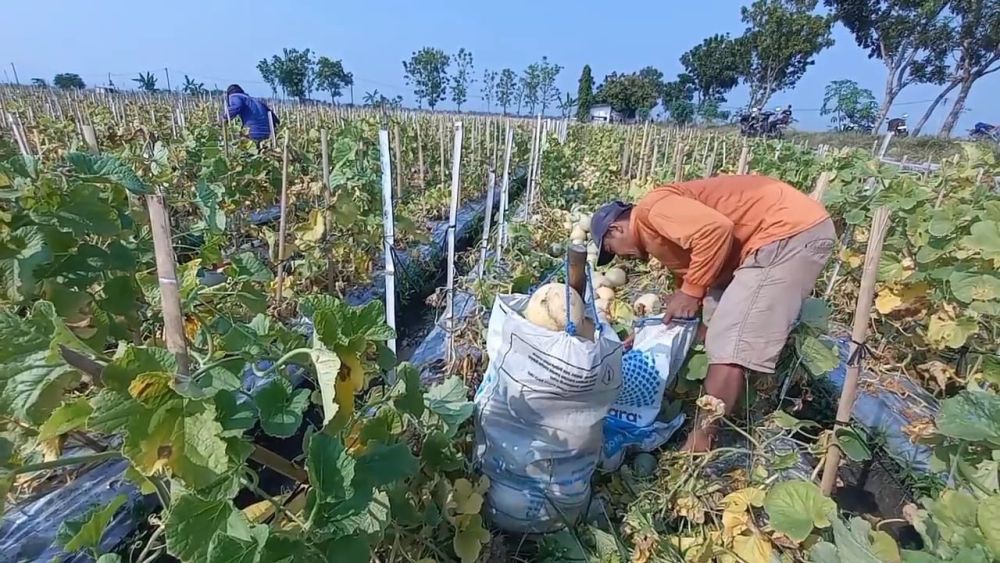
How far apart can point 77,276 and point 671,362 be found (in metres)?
2.22

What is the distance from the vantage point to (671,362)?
2.46 metres

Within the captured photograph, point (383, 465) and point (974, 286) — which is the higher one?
point (974, 286)

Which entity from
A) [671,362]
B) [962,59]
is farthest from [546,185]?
[962,59]

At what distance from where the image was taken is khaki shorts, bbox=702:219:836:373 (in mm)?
2199

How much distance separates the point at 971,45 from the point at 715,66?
63.6 feet

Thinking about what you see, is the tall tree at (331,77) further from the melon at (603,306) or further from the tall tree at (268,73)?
the melon at (603,306)

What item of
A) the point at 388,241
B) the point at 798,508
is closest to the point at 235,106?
the point at 388,241

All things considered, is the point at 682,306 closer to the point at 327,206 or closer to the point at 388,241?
the point at 388,241

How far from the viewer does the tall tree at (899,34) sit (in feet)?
82.6

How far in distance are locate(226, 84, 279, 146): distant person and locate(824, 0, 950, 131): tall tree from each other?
1195 inches

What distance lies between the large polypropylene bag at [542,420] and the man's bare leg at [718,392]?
0.59m

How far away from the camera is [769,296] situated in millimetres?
2223

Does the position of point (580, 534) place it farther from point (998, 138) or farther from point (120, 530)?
point (998, 138)

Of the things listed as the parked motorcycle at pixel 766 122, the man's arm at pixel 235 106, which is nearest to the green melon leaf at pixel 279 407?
the man's arm at pixel 235 106
